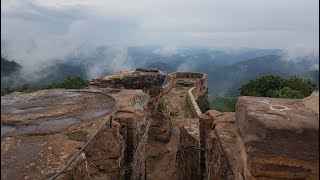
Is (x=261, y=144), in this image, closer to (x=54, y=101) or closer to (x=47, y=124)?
(x=47, y=124)

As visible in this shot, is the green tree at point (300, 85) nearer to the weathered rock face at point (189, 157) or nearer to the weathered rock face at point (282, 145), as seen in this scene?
the weathered rock face at point (189, 157)

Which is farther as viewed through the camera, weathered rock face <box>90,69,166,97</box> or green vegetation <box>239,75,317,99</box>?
green vegetation <box>239,75,317,99</box>

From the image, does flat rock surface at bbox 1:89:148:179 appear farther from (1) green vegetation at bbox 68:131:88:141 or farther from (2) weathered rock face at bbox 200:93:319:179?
(2) weathered rock face at bbox 200:93:319:179

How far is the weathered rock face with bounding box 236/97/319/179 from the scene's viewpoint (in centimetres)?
388

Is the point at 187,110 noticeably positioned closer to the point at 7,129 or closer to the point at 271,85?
the point at 271,85

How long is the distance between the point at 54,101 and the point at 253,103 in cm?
574

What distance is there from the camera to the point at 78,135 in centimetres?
645

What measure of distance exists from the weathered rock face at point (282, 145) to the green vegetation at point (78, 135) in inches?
125

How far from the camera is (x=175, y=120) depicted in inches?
885

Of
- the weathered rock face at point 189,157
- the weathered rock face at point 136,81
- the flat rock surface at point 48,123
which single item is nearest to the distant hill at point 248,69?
the weathered rock face at point 136,81

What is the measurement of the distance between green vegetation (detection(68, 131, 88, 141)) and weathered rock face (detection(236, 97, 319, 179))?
10.4ft

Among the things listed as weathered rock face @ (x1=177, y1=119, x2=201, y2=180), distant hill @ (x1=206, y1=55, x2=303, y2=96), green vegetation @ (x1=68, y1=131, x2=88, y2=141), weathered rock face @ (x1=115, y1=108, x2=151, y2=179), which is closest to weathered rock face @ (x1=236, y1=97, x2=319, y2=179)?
green vegetation @ (x1=68, y1=131, x2=88, y2=141)

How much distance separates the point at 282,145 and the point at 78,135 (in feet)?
12.6

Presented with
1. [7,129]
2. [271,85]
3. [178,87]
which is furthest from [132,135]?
[178,87]
